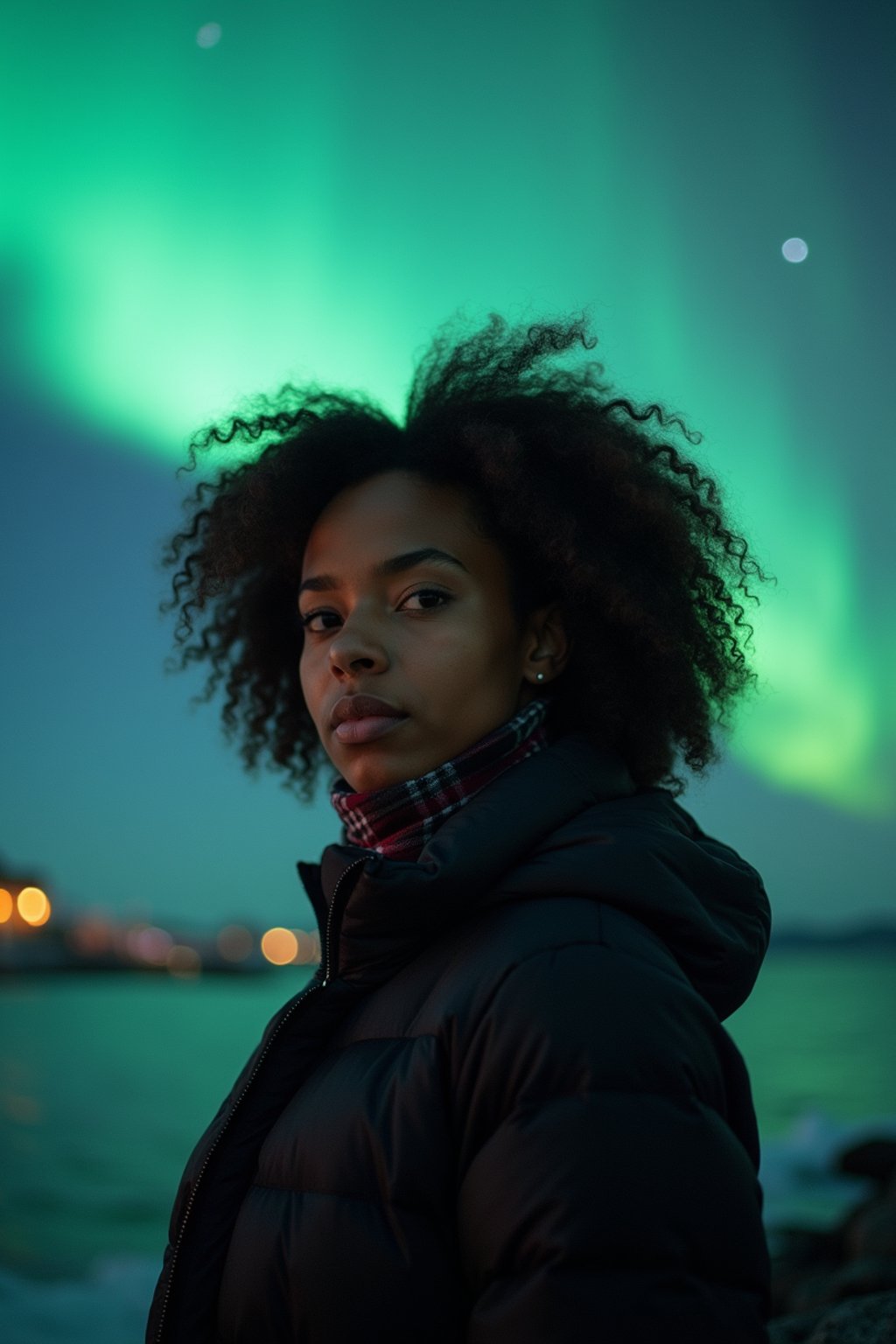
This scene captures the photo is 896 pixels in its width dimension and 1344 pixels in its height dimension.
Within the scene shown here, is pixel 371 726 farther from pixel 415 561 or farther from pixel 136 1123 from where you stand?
pixel 136 1123

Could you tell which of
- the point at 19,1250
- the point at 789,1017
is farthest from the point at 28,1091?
the point at 789,1017

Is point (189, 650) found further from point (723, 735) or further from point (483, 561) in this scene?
point (723, 735)

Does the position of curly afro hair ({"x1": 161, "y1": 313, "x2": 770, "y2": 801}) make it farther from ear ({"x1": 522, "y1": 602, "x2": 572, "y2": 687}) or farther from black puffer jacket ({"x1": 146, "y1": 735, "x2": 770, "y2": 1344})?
black puffer jacket ({"x1": 146, "y1": 735, "x2": 770, "y2": 1344})

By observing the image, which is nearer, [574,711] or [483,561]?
[483,561]

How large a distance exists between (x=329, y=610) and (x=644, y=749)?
90 cm

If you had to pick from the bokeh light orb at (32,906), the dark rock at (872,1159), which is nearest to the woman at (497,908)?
the dark rock at (872,1159)

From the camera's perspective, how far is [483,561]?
2656mm

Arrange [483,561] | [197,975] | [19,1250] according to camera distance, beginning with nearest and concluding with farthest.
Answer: [483,561]
[19,1250]
[197,975]

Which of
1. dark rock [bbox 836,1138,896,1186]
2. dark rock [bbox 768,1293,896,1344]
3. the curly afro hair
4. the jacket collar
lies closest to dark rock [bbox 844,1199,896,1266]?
dark rock [bbox 768,1293,896,1344]

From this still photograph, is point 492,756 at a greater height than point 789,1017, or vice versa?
point 789,1017

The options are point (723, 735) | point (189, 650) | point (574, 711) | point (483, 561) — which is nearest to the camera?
point (483, 561)

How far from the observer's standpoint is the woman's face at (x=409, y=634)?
244 cm

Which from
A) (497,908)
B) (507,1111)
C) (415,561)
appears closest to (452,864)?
(497,908)

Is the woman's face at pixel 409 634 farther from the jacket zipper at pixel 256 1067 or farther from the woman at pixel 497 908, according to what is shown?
the jacket zipper at pixel 256 1067
